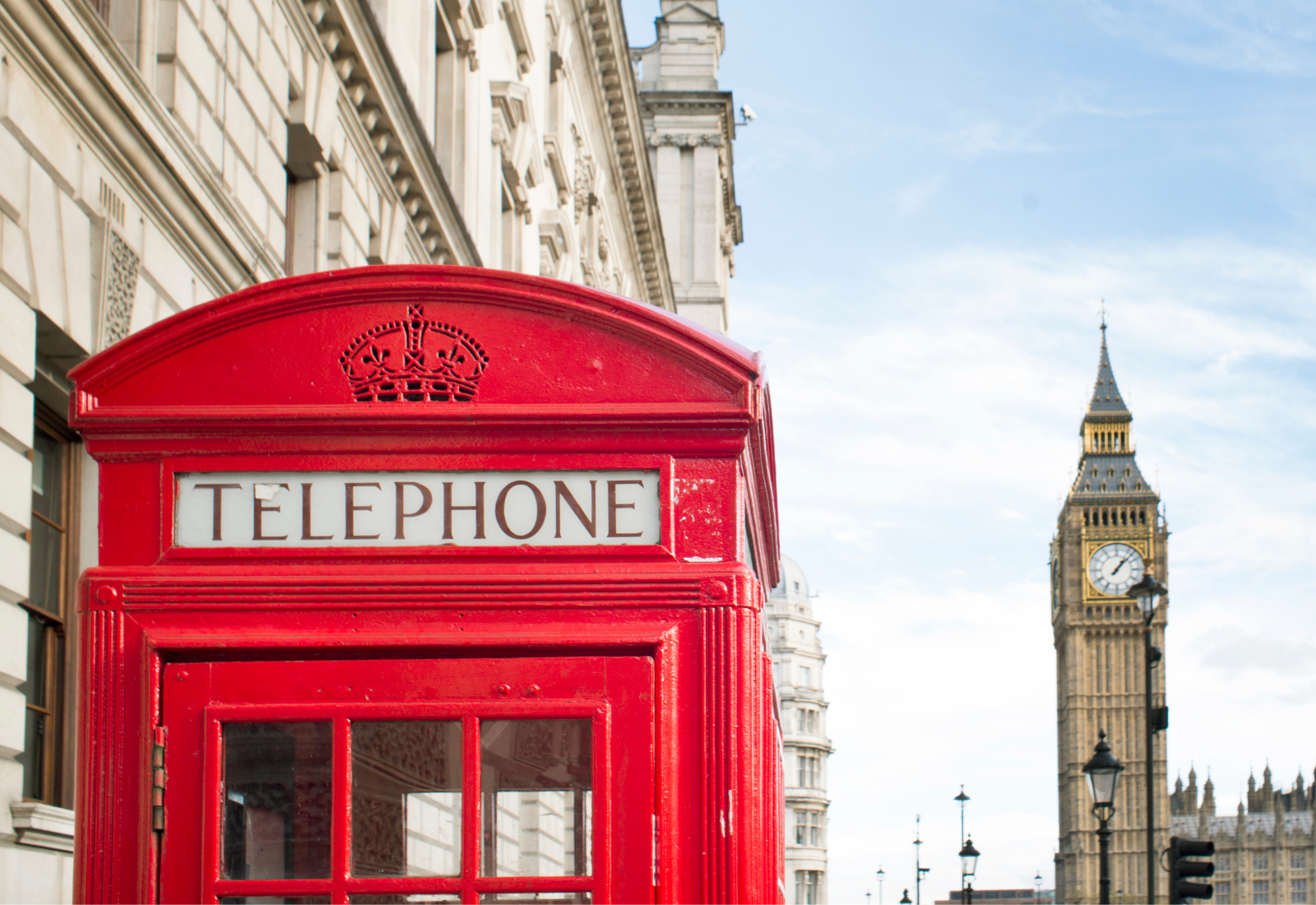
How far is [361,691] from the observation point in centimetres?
320

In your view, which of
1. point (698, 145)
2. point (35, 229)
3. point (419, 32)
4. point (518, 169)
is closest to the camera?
point (35, 229)

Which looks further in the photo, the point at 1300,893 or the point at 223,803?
the point at 1300,893

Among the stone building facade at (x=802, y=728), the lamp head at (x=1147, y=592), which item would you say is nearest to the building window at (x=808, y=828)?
the stone building facade at (x=802, y=728)

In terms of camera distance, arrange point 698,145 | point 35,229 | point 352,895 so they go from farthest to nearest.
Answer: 1. point 698,145
2. point 35,229
3. point 352,895

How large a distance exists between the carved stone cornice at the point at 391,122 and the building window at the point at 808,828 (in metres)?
65.3

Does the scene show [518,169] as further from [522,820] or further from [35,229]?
[522,820]

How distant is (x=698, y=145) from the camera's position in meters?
47.7

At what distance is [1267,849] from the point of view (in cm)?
12975

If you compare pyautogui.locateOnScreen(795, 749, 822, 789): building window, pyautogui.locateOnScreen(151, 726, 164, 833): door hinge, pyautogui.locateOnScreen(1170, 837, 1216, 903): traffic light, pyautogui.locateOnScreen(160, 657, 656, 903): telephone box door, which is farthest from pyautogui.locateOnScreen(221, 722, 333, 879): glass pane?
pyautogui.locateOnScreen(795, 749, 822, 789): building window

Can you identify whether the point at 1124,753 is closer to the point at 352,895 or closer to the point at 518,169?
the point at 518,169

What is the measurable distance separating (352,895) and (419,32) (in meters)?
14.6

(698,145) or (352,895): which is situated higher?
(698,145)

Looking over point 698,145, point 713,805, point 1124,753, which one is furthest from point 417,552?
point 1124,753

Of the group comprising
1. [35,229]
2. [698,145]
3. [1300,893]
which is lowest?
[1300,893]
